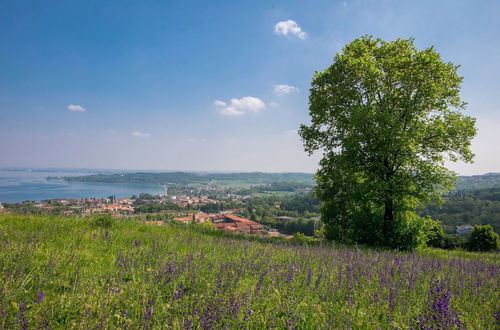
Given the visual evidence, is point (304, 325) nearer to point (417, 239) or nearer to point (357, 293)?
point (357, 293)

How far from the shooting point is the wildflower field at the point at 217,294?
278cm

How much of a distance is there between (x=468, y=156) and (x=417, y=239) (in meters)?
5.32

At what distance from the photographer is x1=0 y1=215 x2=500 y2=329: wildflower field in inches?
109

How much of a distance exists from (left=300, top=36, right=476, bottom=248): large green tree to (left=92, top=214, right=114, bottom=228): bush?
1140cm

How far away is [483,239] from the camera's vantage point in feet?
82.8

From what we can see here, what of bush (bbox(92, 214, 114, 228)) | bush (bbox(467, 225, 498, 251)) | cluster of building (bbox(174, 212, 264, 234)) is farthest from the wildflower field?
bush (bbox(467, 225, 498, 251))

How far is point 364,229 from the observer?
14656 mm

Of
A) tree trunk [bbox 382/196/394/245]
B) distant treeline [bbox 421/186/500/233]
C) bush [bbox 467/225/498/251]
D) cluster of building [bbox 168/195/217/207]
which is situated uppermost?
tree trunk [bbox 382/196/394/245]

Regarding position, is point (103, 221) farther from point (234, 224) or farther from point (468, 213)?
point (468, 213)

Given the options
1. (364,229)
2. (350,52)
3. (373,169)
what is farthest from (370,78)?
(364,229)

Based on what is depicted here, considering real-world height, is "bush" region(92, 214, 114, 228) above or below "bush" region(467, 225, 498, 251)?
above

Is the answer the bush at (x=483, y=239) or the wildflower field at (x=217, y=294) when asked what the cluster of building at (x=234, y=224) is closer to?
the wildflower field at (x=217, y=294)

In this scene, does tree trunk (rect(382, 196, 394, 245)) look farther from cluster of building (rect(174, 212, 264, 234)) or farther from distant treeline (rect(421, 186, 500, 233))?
distant treeline (rect(421, 186, 500, 233))

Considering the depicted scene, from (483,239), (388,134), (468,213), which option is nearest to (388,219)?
(388,134)
